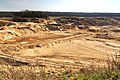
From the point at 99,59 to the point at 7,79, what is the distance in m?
11.7

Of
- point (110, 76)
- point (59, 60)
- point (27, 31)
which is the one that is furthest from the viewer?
point (27, 31)

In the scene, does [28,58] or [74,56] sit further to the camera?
[74,56]

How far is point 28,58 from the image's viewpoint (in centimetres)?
1497

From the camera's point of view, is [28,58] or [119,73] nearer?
[119,73]

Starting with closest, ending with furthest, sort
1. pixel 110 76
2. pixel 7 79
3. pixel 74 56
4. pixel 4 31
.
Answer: pixel 7 79, pixel 110 76, pixel 74 56, pixel 4 31

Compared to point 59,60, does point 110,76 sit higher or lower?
Result: higher

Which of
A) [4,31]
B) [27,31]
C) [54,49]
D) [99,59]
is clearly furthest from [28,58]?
[27,31]

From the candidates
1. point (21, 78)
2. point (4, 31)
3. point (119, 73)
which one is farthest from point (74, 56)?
point (4, 31)

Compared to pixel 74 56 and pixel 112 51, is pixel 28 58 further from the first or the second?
pixel 112 51

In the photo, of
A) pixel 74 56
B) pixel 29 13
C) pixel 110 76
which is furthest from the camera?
pixel 29 13

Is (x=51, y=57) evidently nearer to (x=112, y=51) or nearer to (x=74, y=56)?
(x=74, y=56)

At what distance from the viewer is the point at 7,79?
16.9 feet

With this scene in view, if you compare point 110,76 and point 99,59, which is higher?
point 110,76

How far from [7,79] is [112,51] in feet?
51.7
